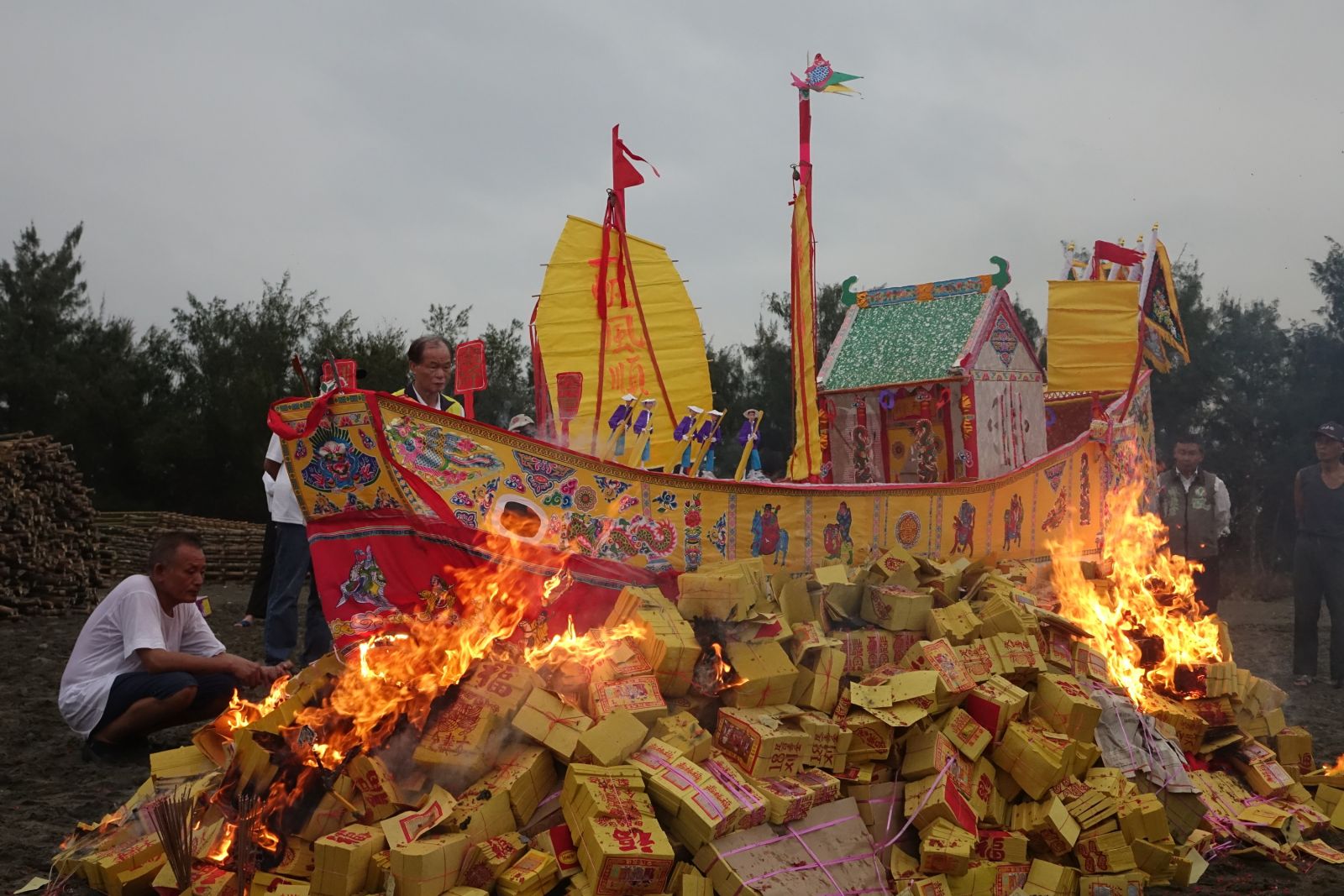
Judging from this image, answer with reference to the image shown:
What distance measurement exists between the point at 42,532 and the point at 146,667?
7.28m

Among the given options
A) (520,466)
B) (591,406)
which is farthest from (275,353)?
(520,466)

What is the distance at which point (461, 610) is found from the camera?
496 centimetres

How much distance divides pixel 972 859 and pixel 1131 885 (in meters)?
0.64

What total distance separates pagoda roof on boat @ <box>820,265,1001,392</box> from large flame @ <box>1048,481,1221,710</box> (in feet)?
5.68

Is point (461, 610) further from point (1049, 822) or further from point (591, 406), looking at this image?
point (1049, 822)

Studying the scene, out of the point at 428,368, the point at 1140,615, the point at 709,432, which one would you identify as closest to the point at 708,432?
the point at 709,432

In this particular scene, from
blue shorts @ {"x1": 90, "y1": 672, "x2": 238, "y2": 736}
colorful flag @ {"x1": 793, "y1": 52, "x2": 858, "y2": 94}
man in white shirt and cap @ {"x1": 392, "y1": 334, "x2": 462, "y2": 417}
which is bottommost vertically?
blue shorts @ {"x1": 90, "y1": 672, "x2": 238, "y2": 736}

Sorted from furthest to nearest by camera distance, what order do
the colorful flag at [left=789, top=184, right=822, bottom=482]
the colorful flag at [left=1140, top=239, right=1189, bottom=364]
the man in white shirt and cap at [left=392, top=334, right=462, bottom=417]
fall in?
the colorful flag at [left=1140, top=239, right=1189, bottom=364] < the colorful flag at [left=789, top=184, right=822, bottom=482] < the man in white shirt and cap at [left=392, top=334, right=462, bottom=417]

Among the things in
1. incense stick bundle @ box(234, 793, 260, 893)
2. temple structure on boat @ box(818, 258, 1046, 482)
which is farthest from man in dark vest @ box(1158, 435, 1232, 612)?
incense stick bundle @ box(234, 793, 260, 893)

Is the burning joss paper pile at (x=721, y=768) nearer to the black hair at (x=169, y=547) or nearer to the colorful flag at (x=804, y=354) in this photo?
the black hair at (x=169, y=547)

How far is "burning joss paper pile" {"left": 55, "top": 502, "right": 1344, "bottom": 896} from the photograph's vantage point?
12.3ft

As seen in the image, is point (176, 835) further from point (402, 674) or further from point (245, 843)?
point (402, 674)

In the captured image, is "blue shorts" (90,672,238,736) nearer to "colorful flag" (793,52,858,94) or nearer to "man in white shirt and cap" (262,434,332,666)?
"man in white shirt and cap" (262,434,332,666)

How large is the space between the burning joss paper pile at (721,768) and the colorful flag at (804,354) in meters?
1.43
